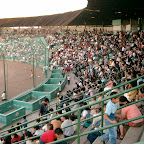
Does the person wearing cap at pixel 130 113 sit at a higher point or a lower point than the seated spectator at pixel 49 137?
higher

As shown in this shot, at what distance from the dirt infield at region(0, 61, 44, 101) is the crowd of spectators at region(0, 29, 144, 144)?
317 cm

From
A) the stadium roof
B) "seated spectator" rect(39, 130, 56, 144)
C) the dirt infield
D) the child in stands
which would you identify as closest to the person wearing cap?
the child in stands

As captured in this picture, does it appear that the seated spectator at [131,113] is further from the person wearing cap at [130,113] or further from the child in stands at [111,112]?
the child in stands at [111,112]

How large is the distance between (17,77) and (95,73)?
20.5ft

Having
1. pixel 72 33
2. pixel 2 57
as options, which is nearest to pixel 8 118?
pixel 2 57

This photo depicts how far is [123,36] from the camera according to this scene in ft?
72.6

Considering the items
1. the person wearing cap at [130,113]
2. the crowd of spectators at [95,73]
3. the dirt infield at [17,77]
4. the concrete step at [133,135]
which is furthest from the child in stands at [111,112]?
the dirt infield at [17,77]

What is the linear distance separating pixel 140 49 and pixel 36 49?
843 cm

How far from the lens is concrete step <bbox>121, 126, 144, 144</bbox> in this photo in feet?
10.3

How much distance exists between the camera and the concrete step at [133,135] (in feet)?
10.3

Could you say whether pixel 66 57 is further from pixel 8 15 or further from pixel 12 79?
pixel 8 15

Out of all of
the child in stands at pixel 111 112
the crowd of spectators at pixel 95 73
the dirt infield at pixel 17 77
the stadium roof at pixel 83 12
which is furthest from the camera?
the dirt infield at pixel 17 77

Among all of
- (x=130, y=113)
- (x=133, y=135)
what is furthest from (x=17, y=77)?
(x=133, y=135)

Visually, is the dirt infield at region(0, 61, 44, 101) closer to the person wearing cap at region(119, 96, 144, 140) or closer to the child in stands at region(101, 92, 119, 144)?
the person wearing cap at region(119, 96, 144, 140)
